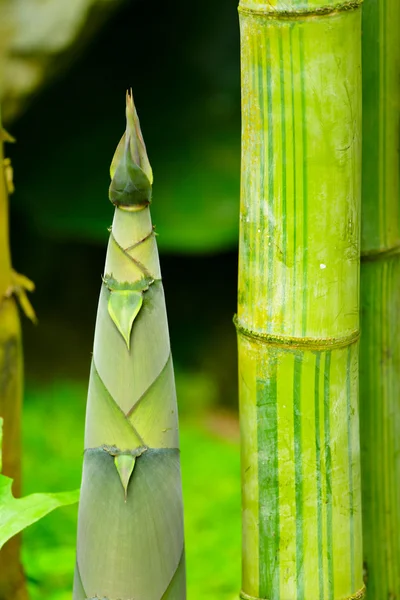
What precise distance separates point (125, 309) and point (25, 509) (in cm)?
17

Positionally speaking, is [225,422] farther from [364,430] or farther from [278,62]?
[278,62]

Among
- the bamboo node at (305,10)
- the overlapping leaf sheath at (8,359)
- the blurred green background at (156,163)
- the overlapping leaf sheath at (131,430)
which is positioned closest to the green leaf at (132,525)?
the overlapping leaf sheath at (131,430)

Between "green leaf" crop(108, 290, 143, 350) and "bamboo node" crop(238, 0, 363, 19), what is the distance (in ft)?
0.62

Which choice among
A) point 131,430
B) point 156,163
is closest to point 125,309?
point 131,430

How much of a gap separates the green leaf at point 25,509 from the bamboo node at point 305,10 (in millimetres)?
335

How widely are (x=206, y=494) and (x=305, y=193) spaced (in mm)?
1161

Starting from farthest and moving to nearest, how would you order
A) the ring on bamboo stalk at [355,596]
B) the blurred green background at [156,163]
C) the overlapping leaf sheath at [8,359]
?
the blurred green background at [156,163], the overlapping leaf sheath at [8,359], the ring on bamboo stalk at [355,596]

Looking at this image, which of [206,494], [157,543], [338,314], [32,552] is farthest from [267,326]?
[206,494]

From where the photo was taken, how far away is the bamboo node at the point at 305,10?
1.81 feet

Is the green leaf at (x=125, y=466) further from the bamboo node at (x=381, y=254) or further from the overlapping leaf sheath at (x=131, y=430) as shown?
the bamboo node at (x=381, y=254)

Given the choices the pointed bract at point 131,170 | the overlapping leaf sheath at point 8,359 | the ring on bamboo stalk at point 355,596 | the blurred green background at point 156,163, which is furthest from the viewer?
the blurred green background at point 156,163

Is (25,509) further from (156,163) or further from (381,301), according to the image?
(156,163)

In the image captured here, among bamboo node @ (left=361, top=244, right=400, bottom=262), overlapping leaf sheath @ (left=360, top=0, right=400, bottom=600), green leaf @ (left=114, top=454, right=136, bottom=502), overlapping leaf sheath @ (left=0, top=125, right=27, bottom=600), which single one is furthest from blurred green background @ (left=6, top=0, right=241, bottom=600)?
green leaf @ (left=114, top=454, right=136, bottom=502)

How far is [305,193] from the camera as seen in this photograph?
1.88ft
